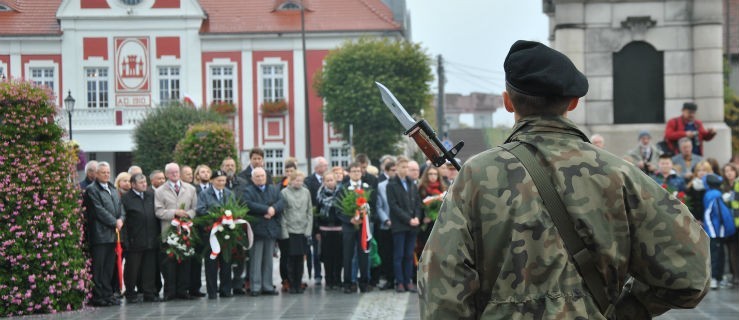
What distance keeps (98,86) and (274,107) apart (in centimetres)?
945

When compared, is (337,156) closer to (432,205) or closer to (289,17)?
(289,17)

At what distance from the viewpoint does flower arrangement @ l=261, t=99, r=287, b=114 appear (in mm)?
64250

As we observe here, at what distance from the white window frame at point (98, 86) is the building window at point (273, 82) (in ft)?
27.5

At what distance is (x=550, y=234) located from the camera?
12.7ft

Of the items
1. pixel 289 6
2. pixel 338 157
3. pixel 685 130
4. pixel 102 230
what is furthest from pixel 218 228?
pixel 289 6

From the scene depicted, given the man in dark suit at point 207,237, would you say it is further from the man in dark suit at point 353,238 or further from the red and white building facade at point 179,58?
the red and white building facade at point 179,58

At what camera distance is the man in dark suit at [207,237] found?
16094mm

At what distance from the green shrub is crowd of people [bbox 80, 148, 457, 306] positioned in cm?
1067

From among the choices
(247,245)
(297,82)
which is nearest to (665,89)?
(247,245)

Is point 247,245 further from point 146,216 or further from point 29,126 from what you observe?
point 29,126

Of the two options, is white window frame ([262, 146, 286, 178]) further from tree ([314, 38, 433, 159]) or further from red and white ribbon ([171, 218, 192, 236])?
red and white ribbon ([171, 218, 192, 236])

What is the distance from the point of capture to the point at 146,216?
15797 millimetres

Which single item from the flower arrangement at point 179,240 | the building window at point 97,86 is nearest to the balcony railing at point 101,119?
the building window at point 97,86

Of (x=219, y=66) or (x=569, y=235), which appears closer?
(x=569, y=235)
